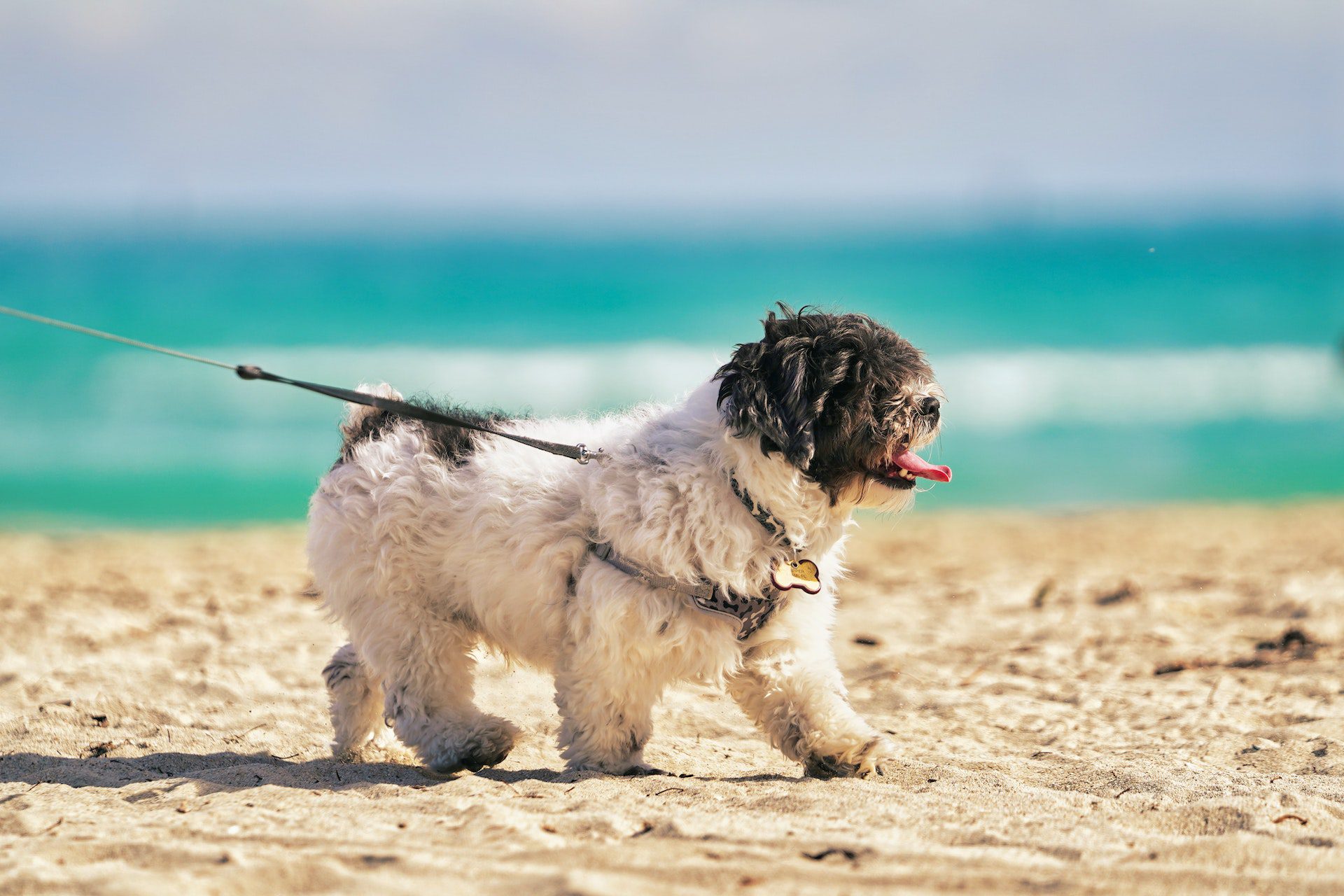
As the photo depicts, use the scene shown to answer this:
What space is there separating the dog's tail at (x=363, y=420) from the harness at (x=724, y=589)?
130 centimetres

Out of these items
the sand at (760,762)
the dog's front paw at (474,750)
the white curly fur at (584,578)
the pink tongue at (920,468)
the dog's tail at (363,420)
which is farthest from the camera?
the dog's tail at (363,420)

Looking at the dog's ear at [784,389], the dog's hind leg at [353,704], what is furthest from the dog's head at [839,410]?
the dog's hind leg at [353,704]

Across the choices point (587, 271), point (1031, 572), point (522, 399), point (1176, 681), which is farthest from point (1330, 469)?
point (587, 271)

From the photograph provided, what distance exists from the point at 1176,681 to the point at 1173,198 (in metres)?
59.9

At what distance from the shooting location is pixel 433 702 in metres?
4.62

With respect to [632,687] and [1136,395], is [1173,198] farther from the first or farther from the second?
[632,687]

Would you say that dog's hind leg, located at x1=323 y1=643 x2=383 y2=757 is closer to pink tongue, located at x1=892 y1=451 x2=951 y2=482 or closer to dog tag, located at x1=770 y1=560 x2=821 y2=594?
dog tag, located at x1=770 y1=560 x2=821 y2=594

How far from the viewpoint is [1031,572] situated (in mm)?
9781

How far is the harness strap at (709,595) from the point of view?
4.10 m

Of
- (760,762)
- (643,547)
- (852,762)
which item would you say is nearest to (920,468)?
(643,547)

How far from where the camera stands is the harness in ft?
13.4

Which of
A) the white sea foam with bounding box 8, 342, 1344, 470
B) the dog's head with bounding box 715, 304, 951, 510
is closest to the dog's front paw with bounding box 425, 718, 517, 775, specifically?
the dog's head with bounding box 715, 304, 951, 510

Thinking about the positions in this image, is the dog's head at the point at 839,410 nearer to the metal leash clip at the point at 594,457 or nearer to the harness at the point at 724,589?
the harness at the point at 724,589

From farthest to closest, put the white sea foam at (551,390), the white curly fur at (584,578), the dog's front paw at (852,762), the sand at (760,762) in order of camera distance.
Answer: the white sea foam at (551,390), the dog's front paw at (852,762), the white curly fur at (584,578), the sand at (760,762)
